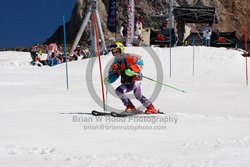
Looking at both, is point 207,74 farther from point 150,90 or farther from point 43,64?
point 43,64

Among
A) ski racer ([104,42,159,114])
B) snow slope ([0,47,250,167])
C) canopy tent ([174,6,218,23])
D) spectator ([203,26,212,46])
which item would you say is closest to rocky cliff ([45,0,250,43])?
canopy tent ([174,6,218,23])

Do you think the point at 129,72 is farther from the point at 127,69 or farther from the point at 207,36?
the point at 207,36

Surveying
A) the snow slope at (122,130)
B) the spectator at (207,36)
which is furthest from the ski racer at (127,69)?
the spectator at (207,36)

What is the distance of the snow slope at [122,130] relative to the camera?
5.14 metres

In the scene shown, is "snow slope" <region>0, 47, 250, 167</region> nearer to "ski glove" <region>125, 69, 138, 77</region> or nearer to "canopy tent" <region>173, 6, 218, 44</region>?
"ski glove" <region>125, 69, 138, 77</region>

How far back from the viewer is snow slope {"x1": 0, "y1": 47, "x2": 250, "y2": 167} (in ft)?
16.9

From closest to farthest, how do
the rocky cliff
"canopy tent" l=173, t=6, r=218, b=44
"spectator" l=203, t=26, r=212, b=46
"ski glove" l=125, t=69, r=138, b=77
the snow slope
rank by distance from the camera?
the snow slope → "ski glove" l=125, t=69, r=138, b=77 → "spectator" l=203, t=26, r=212, b=46 → "canopy tent" l=173, t=6, r=218, b=44 → the rocky cliff

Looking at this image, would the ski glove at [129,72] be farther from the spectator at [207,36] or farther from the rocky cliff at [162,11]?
the rocky cliff at [162,11]

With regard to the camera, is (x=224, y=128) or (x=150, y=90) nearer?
(x=224, y=128)

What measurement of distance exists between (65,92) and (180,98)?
4.00 meters

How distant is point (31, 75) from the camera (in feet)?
71.6

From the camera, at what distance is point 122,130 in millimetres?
7344

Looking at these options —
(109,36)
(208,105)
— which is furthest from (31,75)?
(109,36)

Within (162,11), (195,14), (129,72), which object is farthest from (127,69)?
(162,11)
